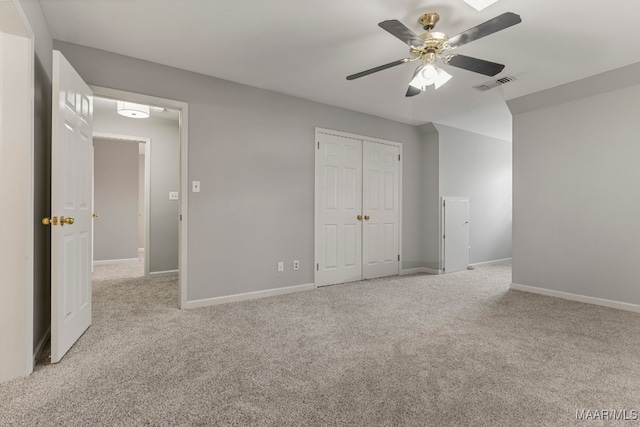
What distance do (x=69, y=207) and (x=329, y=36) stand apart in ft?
7.77

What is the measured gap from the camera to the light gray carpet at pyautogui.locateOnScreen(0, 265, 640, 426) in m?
1.58

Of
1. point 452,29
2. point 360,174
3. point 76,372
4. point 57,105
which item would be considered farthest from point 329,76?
point 76,372

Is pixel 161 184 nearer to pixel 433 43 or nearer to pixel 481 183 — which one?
pixel 433 43

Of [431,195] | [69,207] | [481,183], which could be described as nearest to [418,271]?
[431,195]

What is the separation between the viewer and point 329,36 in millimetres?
2619

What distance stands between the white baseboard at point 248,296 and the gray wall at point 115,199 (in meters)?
3.81

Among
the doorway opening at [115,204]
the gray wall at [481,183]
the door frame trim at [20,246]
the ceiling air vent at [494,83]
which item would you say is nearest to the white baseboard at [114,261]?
the doorway opening at [115,204]

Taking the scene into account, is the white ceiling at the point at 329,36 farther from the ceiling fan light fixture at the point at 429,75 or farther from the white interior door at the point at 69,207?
the white interior door at the point at 69,207

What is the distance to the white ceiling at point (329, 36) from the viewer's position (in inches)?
88.4

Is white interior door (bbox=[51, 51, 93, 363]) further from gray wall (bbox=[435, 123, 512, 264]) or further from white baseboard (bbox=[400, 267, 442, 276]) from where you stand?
gray wall (bbox=[435, 123, 512, 264])

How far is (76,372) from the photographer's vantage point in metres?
1.96

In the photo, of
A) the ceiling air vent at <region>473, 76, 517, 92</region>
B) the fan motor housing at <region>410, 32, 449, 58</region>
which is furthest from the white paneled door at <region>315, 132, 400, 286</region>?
the fan motor housing at <region>410, 32, 449, 58</region>

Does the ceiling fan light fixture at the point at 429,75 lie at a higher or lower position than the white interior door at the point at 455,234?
higher

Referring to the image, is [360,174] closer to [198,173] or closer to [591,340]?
[198,173]
